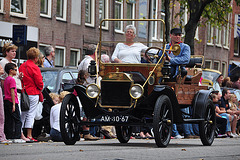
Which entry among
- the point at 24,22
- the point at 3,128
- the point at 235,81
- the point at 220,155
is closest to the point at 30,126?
the point at 3,128

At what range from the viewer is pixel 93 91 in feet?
40.4

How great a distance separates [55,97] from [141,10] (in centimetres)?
2398

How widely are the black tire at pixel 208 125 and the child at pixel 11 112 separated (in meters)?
3.32

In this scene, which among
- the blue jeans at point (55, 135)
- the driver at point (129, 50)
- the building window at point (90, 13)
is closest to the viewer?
the driver at point (129, 50)

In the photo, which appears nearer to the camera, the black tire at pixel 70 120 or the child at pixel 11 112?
the black tire at pixel 70 120

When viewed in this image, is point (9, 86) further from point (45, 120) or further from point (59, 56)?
point (59, 56)

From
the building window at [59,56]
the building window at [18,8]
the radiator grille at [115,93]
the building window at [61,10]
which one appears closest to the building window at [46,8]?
the building window at [61,10]

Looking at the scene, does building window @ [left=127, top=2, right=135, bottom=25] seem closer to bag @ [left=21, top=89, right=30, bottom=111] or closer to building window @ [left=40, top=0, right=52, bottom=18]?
building window @ [left=40, top=0, right=52, bottom=18]

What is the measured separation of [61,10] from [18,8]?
3951 mm

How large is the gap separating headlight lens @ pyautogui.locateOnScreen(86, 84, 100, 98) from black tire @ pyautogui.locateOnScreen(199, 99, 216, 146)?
2234 millimetres

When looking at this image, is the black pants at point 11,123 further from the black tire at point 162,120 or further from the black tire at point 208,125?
the black tire at point 208,125

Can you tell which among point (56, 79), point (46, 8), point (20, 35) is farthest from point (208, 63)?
point (56, 79)

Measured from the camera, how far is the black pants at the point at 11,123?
1400 centimetres

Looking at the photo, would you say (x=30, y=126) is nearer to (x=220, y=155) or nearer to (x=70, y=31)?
(x=220, y=155)
